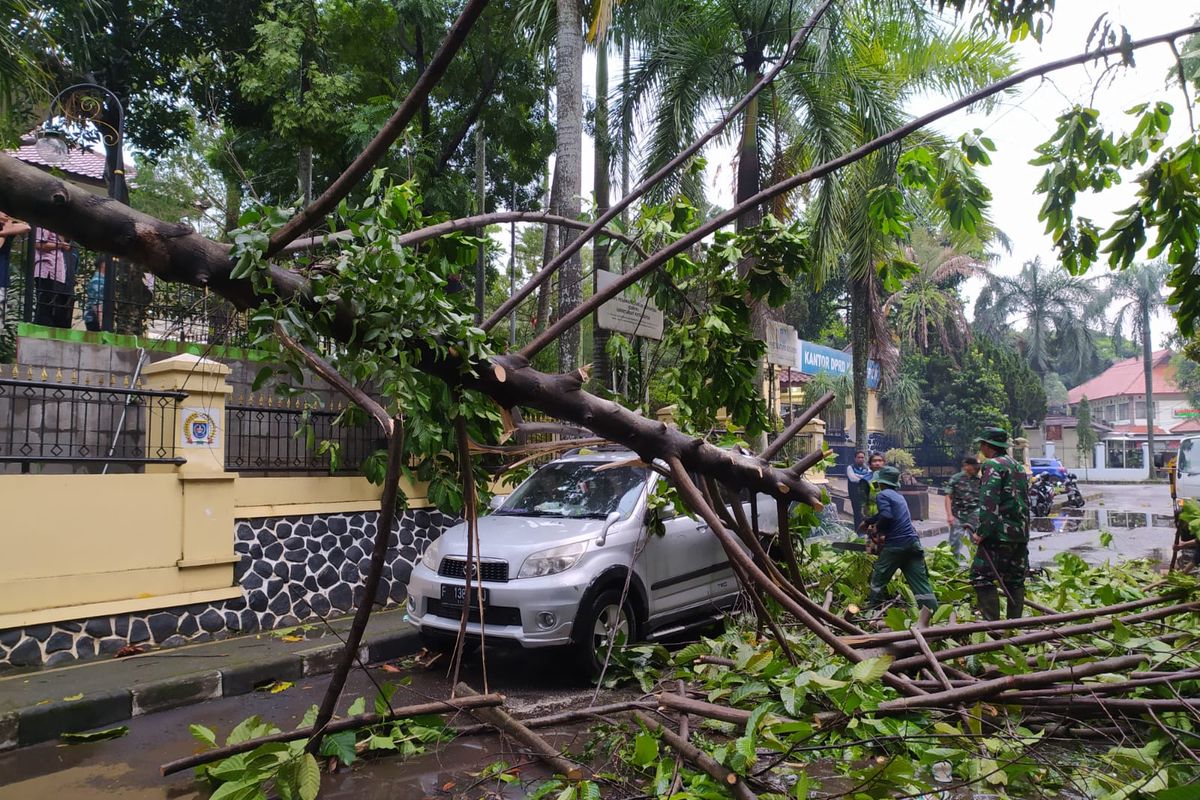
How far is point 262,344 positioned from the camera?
2.50m

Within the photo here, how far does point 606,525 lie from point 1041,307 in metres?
48.5

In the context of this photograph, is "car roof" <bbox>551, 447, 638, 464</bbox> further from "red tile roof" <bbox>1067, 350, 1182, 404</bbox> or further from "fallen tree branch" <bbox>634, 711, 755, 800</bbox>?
"red tile roof" <bbox>1067, 350, 1182, 404</bbox>

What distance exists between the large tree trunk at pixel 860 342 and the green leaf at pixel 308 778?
524 inches

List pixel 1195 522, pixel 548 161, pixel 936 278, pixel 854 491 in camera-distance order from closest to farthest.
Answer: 1. pixel 1195 522
2. pixel 854 491
3. pixel 548 161
4. pixel 936 278

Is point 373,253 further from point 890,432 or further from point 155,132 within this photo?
point 890,432

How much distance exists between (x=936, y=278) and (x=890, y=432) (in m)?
6.52

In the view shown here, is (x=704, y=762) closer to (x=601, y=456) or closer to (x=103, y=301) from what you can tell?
(x=601, y=456)

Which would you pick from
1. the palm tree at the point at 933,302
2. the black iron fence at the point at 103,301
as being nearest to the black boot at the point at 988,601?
the black iron fence at the point at 103,301

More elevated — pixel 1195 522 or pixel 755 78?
pixel 755 78

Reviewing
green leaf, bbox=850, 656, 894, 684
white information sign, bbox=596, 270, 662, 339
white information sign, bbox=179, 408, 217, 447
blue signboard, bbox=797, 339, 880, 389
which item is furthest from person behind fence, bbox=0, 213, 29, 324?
blue signboard, bbox=797, 339, 880, 389

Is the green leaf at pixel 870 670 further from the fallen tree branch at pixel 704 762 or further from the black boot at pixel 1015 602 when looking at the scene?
the black boot at pixel 1015 602

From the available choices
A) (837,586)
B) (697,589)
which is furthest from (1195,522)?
(697,589)

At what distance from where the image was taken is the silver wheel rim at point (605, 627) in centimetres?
594

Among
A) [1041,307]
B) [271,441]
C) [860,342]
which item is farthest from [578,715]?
[1041,307]
